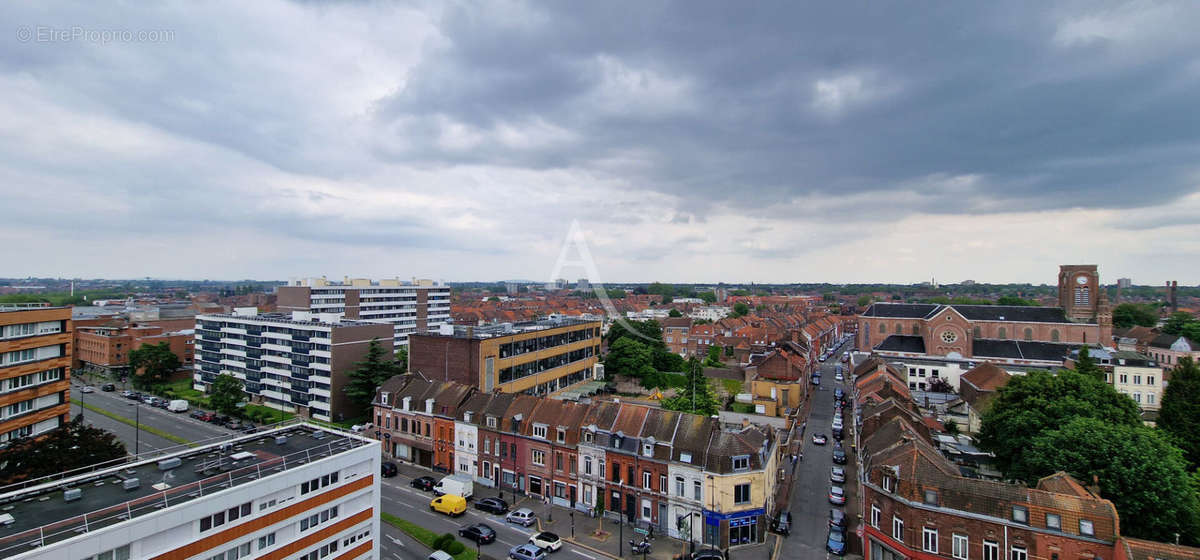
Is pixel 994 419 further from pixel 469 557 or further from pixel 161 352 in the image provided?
pixel 161 352

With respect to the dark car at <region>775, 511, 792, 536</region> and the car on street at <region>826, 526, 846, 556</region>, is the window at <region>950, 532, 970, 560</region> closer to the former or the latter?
the car on street at <region>826, 526, 846, 556</region>

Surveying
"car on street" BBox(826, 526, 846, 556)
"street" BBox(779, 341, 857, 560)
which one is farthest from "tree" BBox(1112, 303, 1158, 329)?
"car on street" BBox(826, 526, 846, 556)

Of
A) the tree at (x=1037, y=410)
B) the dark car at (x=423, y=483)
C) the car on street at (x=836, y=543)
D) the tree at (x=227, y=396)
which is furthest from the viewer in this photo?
the tree at (x=227, y=396)

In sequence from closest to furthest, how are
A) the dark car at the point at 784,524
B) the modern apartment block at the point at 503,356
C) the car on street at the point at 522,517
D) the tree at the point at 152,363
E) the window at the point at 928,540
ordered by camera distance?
the window at the point at 928,540, the dark car at the point at 784,524, the car on street at the point at 522,517, the modern apartment block at the point at 503,356, the tree at the point at 152,363

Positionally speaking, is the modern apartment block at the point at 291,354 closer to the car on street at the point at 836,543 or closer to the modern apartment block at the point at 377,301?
the modern apartment block at the point at 377,301

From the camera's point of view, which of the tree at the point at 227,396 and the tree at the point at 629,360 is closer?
the tree at the point at 227,396

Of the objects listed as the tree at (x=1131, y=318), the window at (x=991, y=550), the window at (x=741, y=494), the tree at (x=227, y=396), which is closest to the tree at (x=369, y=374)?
the tree at (x=227, y=396)

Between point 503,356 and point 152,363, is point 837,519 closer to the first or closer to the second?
point 503,356
